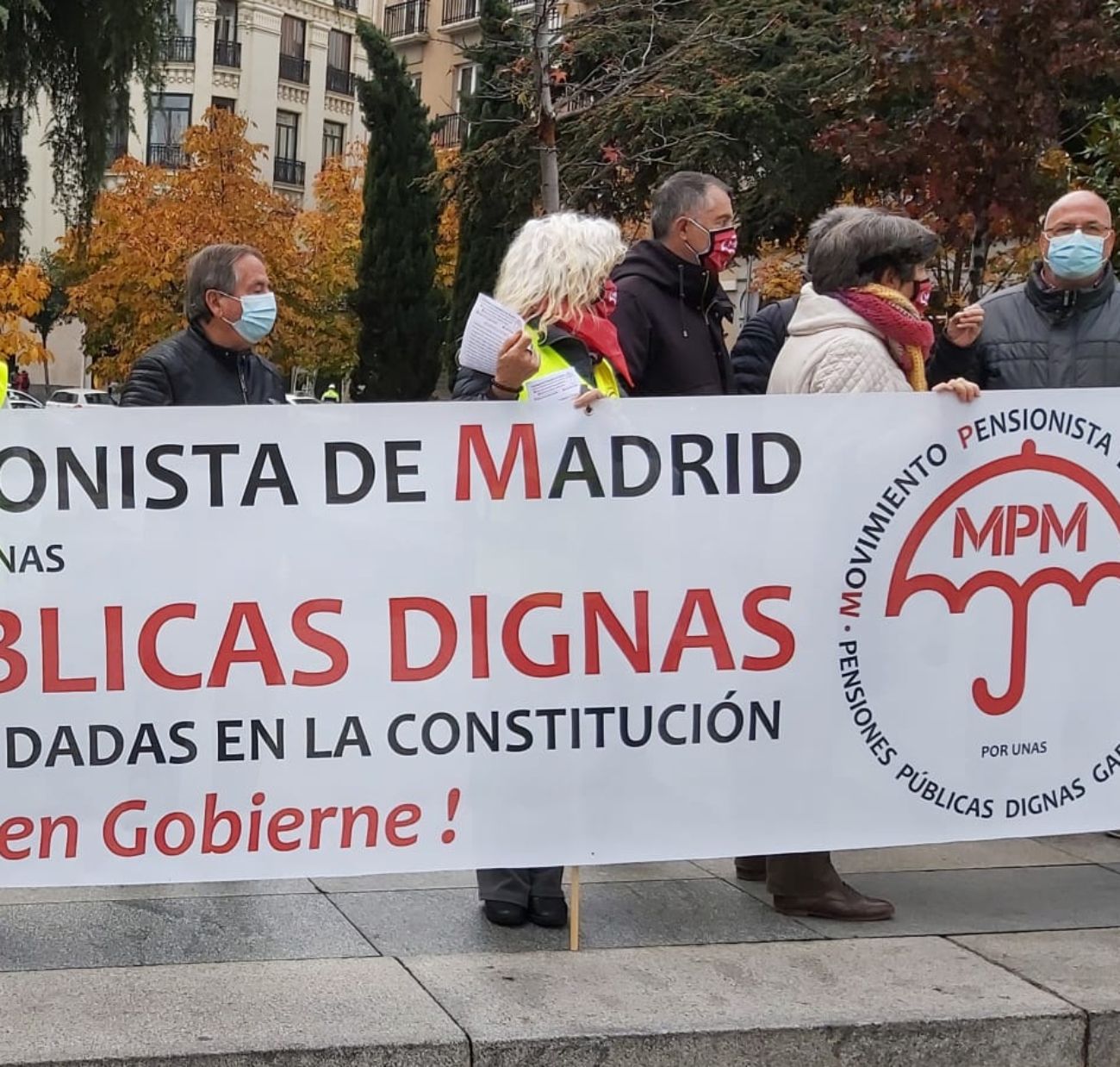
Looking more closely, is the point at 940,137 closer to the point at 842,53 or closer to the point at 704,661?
the point at 704,661

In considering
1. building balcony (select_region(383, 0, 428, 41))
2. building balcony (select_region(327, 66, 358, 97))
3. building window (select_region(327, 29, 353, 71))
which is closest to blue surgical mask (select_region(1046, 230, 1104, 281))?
building balcony (select_region(383, 0, 428, 41))

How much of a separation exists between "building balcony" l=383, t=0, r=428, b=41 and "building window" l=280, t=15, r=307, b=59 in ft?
12.2

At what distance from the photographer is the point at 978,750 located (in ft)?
13.4

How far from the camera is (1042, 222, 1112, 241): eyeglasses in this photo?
4.71 m

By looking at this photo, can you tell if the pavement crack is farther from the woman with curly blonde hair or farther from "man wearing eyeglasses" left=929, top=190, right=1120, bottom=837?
"man wearing eyeglasses" left=929, top=190, right=1120, bottom=837

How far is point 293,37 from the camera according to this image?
2301 inches

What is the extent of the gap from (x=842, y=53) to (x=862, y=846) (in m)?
16.8

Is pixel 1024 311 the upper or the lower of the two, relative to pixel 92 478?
upper

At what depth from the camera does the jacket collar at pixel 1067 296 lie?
15.7 feet

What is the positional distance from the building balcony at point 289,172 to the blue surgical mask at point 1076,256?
183 ft

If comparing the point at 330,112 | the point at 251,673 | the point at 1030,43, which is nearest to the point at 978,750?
the point at 251,673

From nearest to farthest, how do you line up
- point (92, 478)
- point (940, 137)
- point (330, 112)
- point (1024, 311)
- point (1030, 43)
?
point (92, 478), point (1024, 311), point (1030, 43), point (940, 137), point (330, 112)

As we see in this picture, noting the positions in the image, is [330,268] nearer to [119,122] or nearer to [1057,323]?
[119,122]

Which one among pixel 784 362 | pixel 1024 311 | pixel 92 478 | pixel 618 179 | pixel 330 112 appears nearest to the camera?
pixel 92 478
